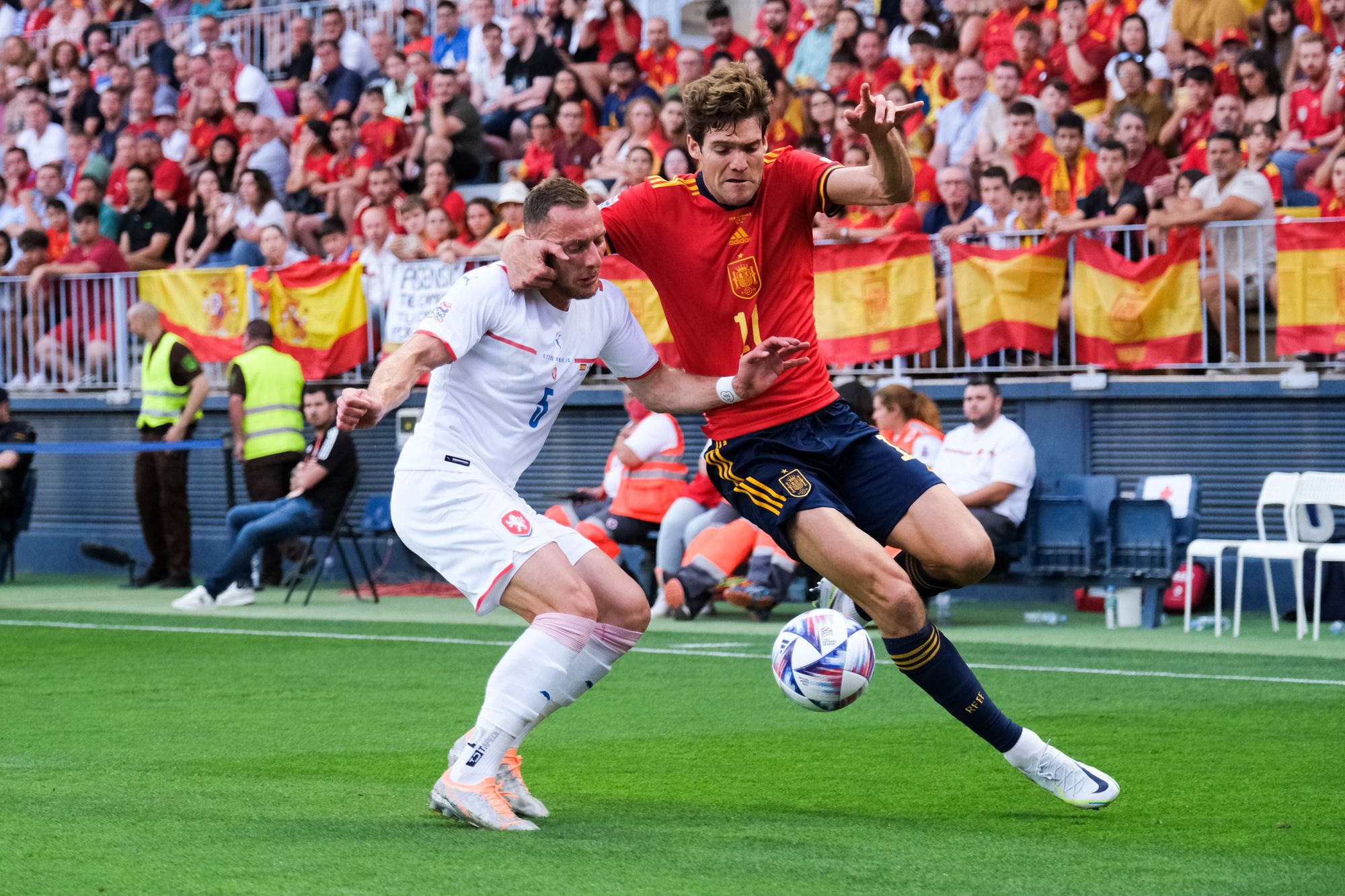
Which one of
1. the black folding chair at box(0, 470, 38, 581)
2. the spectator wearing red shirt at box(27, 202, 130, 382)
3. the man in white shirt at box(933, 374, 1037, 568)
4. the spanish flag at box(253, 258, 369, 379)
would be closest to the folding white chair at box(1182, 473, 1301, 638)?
the man in white shirt at box(933, 374, 1037, 568)

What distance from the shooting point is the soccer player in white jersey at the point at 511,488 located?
19.9ft

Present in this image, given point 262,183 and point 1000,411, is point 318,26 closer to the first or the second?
point 262,183

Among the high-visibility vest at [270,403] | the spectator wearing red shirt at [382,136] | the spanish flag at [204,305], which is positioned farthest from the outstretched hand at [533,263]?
the spectator wearing red shirt at [382,136]

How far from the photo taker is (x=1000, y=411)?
44.8 ft

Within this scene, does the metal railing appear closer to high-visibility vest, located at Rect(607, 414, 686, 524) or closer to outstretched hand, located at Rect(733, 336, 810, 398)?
high-visibility vest, located at Rect(607, 414, 686, 524)

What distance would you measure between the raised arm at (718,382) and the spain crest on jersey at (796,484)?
1.01 ft

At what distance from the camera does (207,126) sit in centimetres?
2164

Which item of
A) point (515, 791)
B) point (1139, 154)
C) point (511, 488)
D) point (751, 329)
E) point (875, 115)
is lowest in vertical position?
point (515, 791)

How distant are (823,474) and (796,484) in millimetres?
172

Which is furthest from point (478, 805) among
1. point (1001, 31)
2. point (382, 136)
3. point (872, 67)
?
point (382, 136)

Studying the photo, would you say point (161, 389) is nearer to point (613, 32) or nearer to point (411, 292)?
point (411, 292)

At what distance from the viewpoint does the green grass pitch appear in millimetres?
5309

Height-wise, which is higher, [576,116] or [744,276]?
[576,116]

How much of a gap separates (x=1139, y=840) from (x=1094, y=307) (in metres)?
8.53
